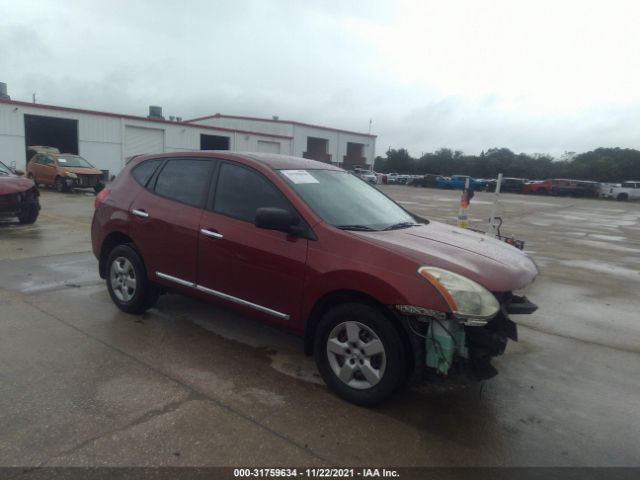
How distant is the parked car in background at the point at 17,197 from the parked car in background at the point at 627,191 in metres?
41.1

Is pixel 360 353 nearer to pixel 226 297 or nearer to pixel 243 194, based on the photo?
pixel 226 297

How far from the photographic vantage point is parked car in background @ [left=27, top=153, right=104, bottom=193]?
19078 mm

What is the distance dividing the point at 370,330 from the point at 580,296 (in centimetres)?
466

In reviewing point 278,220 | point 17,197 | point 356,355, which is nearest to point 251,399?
point 356,355

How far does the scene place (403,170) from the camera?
7288 centimetres

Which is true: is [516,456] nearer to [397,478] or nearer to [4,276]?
[397,478]

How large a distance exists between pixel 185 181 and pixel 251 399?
2.20 meters

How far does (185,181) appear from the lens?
4.44m

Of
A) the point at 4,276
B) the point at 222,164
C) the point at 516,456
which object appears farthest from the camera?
the point at 4,276

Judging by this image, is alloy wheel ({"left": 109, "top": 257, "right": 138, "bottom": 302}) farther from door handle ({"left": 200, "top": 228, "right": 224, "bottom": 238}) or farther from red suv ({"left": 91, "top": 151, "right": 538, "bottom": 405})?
door handle ({"left": 200, "top": 228, "right": 224, "bottom": 238})

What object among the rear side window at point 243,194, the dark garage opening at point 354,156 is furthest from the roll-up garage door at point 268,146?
the rear side window at point 243,194

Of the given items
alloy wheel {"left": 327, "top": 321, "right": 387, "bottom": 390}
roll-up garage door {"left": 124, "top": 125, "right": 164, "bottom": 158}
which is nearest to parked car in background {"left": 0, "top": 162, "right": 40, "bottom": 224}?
alloy wheel {"left": 327, "top": 321, "right": 387, "bottom": 390}

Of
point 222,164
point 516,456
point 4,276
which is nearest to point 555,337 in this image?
point 516,456

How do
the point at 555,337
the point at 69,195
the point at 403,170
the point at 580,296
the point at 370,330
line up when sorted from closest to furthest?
the point at 370,330, the point at 555,337, the point at 580,296, the point at 69,195, the point at 403,170
